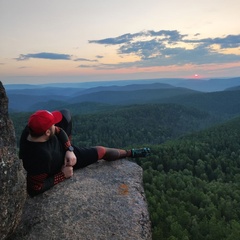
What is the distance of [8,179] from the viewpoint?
29.1ft

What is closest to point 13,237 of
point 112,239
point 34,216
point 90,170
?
point 34,216

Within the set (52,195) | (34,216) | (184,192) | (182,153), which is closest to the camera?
(34,216)

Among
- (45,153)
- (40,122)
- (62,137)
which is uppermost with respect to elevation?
(40,122)

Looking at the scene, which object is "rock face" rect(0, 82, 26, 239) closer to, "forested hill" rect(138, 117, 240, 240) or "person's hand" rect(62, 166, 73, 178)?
"person's hand" rect(62, 166, 73, 178)

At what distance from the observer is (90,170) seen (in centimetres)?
1354

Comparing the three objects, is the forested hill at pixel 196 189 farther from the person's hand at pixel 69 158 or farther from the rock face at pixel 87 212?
the person's hand at pixel 69 158

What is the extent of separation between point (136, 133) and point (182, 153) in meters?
104

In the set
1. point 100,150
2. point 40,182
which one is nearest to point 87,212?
point 40,182

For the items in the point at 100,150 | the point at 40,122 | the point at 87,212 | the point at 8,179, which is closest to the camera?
the point at 8,179

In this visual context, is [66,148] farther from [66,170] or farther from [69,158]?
[66,170]

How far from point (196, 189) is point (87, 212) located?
5199cm

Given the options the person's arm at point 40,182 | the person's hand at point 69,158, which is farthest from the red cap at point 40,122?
the person's hand at point 69,158

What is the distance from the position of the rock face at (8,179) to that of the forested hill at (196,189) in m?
17.8

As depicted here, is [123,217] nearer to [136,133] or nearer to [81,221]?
[81,221]
